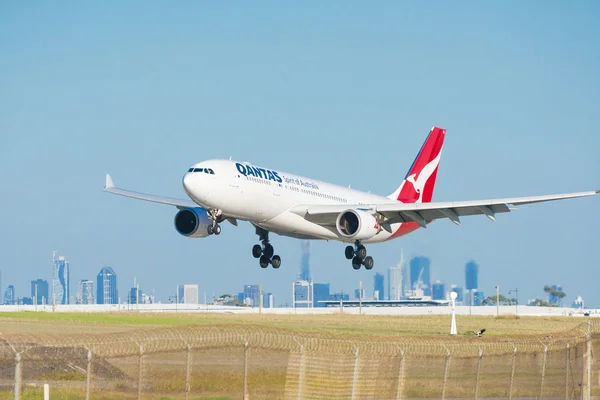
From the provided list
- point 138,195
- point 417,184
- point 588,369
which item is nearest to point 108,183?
point 138,195

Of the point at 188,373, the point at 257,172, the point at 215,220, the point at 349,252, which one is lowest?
the point at 188,373

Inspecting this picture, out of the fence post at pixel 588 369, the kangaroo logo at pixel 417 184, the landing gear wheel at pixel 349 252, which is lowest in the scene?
the fence post at pixel 588 369

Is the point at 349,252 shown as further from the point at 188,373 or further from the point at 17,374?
the point at 17,374

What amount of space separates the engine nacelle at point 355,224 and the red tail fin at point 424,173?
13.4 metres

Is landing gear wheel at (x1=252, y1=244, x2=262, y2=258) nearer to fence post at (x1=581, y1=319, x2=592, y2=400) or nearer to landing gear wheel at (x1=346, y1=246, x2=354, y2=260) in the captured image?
landing gear wheel at (x1=346, y1=246, x2=354, y2=260)

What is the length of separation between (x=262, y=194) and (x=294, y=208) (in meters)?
3.16

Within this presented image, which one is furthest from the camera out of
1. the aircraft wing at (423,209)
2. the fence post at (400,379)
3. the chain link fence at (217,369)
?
the aircraft wing at (423,209)

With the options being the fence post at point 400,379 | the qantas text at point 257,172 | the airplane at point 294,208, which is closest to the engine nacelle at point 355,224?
the airplane at point 294,208

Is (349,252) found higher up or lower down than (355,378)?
higher up

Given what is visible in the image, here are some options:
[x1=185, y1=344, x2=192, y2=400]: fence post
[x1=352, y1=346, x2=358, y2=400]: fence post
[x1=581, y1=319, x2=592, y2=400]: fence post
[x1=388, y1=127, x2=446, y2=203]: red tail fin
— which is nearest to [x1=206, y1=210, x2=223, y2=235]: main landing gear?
[x1=388, y1=127, x2=446, y2=203]: red tail fin

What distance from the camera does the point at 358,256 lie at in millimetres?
57250

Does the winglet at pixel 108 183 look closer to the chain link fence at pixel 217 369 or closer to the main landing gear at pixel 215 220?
the main landing gear at pixel 215 220

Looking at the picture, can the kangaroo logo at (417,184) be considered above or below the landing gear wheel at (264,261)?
above

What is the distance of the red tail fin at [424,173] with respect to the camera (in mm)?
68125
